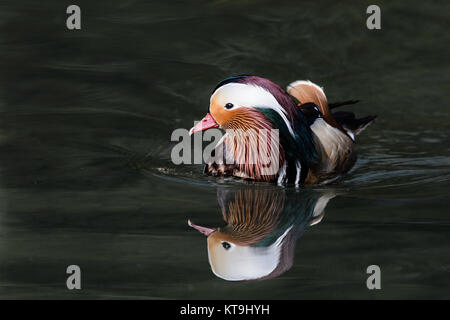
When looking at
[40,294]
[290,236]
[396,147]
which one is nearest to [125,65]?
[396,147]

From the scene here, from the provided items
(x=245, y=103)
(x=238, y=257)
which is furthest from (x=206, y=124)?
(x=238, y=257)

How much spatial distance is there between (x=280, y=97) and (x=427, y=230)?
146cm

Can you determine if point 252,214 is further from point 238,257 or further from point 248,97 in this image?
point 248,97

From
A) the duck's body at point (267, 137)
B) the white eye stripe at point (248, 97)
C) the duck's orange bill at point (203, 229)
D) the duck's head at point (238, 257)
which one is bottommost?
the duck's head at point (238, 257)

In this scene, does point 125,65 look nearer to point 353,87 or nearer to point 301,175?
point 353,87

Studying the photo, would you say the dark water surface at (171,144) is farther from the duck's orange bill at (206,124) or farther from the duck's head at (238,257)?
the duck's orange bill at (206,124)

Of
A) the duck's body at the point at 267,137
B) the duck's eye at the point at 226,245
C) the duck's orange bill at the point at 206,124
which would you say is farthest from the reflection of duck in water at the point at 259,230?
the duck's orange bill at the point at 206,124

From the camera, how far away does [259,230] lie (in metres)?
5.91

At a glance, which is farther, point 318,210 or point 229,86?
point 229,86

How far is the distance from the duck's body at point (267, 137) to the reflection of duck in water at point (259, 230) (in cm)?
21

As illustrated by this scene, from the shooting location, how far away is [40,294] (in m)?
4.94

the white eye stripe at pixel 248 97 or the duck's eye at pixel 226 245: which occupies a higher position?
the white eye stripe at pixel 248 97

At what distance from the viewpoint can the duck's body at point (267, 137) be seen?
6.75m

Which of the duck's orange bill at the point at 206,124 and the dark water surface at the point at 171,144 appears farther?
the duck's orange bill at the point at 206,124
